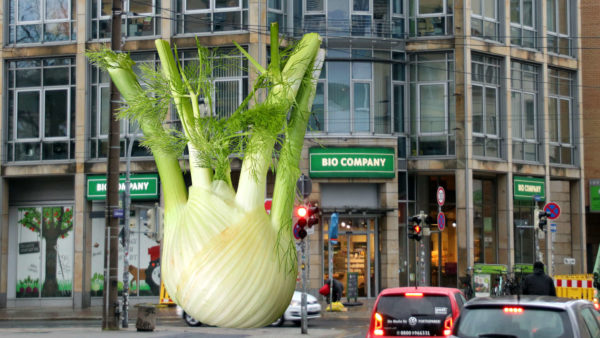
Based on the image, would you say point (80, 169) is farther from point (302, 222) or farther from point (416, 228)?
point (302, 222)

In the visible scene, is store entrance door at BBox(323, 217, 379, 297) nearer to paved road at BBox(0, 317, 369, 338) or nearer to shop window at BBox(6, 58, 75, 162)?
paved road at BBox(0, 317, 369, 338)

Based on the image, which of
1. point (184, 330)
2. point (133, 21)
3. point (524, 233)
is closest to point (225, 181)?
point (184, 330)

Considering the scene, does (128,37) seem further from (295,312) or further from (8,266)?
(295,312)

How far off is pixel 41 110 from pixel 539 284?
25339mm

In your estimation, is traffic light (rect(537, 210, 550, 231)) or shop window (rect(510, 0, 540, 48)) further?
shop window (rect(510, 0, 540, 48))

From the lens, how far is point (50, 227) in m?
37.5

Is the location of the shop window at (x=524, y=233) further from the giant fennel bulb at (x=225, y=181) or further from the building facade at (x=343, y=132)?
the giant fennel bulb at (x=225, y=181)

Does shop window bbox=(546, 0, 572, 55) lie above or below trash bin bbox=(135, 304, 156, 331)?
above

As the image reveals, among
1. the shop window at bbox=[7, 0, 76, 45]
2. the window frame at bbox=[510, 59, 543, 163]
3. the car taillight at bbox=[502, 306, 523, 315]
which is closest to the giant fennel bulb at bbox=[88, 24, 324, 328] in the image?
the car taillight at bbox=[502, 306, 523, 315]

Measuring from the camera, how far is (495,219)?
39094mm

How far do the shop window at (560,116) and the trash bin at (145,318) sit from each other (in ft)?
75.2

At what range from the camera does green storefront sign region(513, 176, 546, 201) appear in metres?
38.4

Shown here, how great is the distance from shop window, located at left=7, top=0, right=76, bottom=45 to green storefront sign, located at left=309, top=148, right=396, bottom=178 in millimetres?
10570

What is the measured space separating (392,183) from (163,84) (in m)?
28.5
